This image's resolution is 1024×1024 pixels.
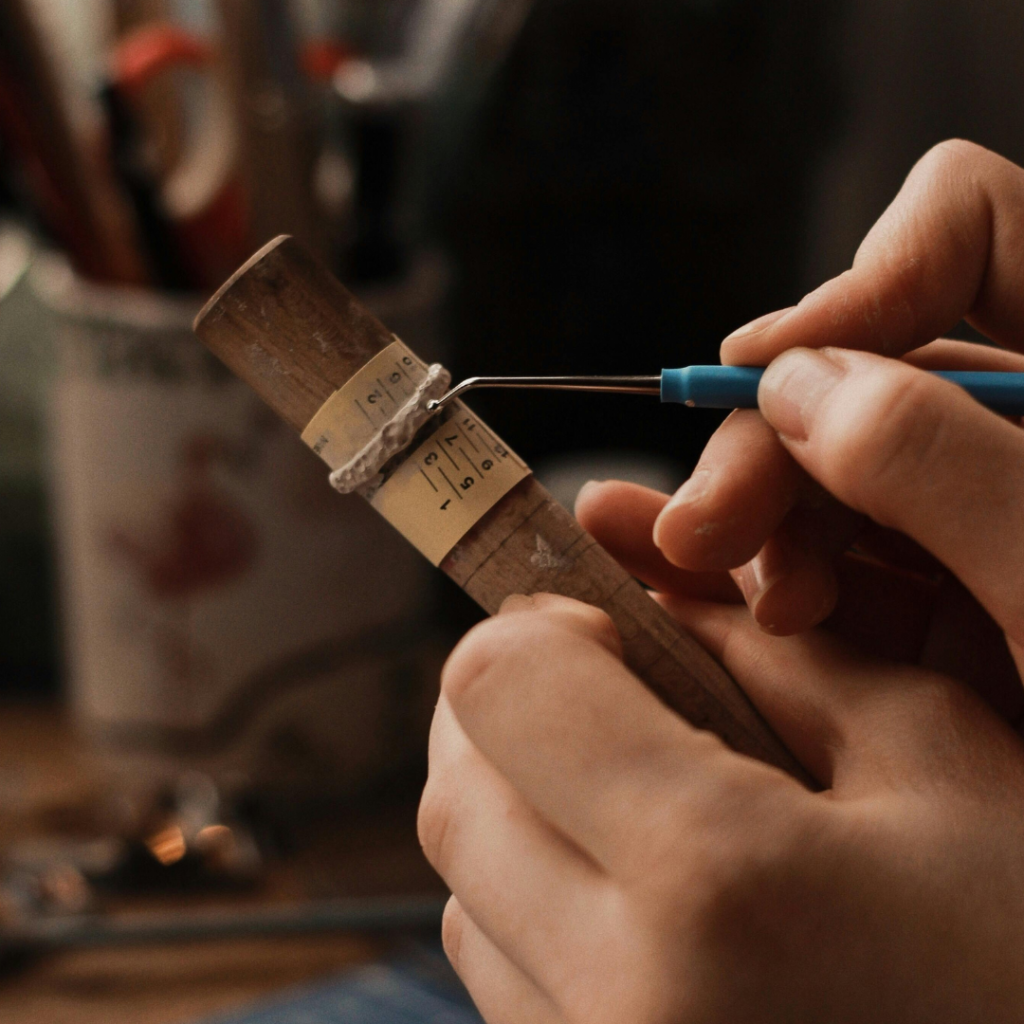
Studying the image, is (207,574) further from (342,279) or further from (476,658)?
(476,658)

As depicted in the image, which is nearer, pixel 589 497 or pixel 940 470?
pixel 940 470

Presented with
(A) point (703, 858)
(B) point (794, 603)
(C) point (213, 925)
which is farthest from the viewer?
(C) point (213, 925)

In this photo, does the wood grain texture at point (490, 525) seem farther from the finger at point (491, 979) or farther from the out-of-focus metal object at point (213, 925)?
the out-of-focus metal object at point (213, 925)

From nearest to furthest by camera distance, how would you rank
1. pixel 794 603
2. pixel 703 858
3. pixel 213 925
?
pixel 703 858 → pixel 794 603 → pixel 213 925

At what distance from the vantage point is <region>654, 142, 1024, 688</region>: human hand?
0.80ft

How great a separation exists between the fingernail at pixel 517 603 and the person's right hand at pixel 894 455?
41 millimetres

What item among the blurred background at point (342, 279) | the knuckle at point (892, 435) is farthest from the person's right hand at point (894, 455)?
the blurred background at point (342, 279)

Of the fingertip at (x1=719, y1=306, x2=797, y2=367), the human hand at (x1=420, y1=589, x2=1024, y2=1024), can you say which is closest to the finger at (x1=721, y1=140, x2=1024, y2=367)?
the fingertip at (x1=719, y1=306, x2=797, y2=367)

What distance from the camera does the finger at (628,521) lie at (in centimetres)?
38

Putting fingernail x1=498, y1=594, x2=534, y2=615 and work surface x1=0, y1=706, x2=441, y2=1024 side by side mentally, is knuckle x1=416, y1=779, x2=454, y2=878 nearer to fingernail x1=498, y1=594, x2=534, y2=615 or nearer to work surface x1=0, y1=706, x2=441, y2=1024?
fingernail x1=498, y1=594, x2=534, y2=615

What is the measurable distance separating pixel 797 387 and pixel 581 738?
10 cm

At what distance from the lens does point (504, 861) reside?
28 cm

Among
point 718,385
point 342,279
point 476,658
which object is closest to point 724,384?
point 718,385

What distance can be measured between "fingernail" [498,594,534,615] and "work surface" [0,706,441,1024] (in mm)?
349
